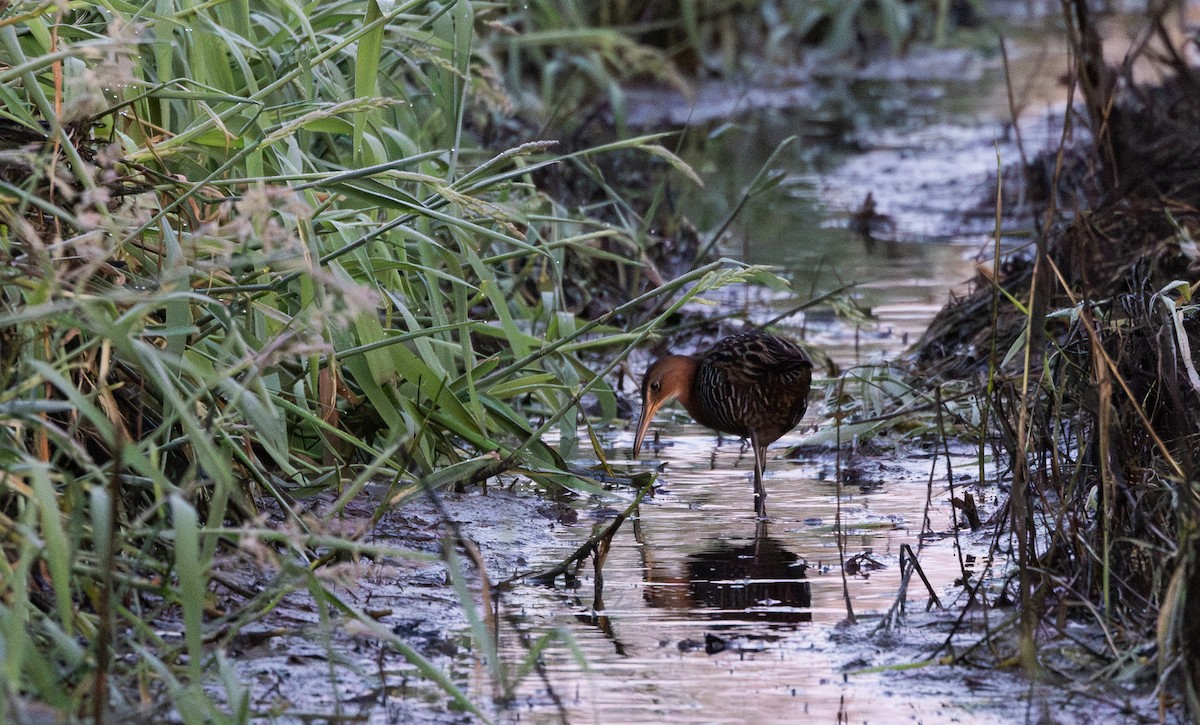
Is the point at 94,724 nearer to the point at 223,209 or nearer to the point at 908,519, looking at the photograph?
the point at 223,209

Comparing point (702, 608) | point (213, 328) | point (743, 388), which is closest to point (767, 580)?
point (702, 608)

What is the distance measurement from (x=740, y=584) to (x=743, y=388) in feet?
3.62

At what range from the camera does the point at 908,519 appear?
14.1ft

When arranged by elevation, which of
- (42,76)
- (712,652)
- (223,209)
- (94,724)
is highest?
(42,76)

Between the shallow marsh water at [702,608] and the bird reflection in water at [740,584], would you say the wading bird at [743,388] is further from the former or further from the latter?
the bird reflection in water at [740,584]

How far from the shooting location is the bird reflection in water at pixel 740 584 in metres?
3.61

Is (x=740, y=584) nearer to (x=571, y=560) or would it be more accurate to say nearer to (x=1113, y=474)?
(x=571, y=560)

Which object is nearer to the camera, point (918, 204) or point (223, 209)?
point (223, 209)

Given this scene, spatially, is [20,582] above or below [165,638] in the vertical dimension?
above

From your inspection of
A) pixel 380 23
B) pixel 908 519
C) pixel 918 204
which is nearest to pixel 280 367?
pixel 380 23

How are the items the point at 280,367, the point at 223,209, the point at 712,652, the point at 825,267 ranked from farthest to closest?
1. the point at 825,267
2. the point at 280,367
3. the point at 712,652
4. the point at 223,209

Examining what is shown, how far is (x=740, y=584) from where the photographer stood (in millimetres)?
3807

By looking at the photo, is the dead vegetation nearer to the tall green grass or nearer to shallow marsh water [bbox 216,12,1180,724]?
shallow marsh water [bbox 216,12,1180,724]

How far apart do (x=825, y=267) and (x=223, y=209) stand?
193 inches
